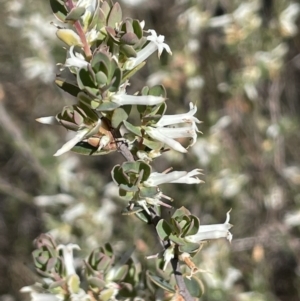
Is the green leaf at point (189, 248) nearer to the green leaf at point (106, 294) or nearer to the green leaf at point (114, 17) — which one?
the green leaf at point (106, 294)

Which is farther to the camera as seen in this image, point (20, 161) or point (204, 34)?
point (20, 161)

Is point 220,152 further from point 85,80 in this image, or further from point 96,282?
point 85,80

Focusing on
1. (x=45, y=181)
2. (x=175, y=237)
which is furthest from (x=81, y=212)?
(x=175, y=237)

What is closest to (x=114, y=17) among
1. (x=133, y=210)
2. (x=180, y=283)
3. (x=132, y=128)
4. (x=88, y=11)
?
(x=88, y=11)

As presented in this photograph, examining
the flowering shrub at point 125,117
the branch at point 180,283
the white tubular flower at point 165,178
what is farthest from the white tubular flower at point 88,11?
the branch at point 180,283

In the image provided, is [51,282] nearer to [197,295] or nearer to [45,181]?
[197,295]
